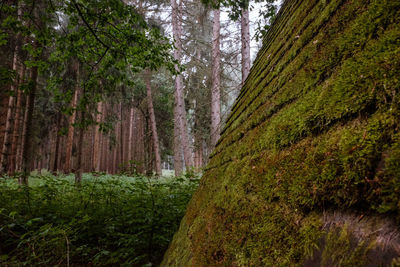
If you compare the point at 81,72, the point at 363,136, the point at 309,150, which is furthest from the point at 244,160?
the point at 81,72

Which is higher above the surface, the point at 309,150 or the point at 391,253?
the point at 309,150

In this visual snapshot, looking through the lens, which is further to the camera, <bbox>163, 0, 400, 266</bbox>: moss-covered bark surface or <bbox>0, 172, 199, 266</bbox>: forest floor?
<bbox>0, 172, 199, 266</bbox>: forest floor

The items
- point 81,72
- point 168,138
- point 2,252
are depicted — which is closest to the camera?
point 2,252

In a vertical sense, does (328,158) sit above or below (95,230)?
above

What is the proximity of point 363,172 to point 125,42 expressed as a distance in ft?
15.9

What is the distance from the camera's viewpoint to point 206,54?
22172 millimetres

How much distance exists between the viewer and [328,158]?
2.30 ft

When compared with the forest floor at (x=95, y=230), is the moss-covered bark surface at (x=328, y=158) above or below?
above

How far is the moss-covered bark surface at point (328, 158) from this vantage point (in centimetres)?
55

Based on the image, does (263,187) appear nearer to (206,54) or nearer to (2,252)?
(2,252)

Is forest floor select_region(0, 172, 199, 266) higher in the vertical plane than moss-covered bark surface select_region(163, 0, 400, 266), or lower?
lower

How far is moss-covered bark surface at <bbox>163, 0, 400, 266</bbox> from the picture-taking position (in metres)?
0.55

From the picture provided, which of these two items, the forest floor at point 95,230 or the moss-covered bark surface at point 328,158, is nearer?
the moss-covered bark surface at point 328,158

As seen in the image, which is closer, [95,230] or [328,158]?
[328,158]
